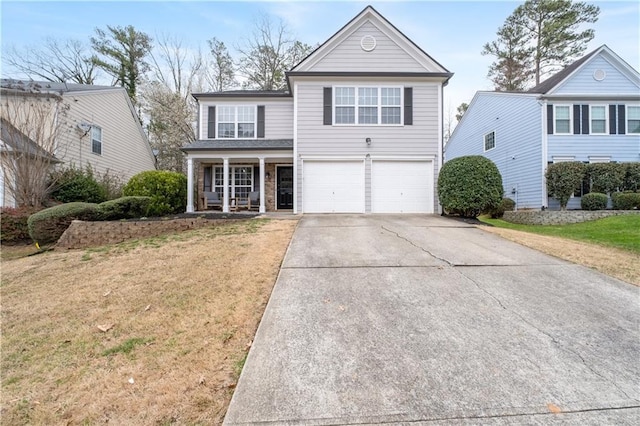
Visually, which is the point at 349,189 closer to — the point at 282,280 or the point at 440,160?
the point at 440,160

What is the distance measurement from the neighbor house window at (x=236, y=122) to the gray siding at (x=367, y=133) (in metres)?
2.66

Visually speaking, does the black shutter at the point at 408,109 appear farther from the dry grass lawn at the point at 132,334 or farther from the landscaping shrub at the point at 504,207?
the dry grass lawn at the point at 132,334

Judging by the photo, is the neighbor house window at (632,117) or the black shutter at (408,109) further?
the neighbor house window at (632,117)

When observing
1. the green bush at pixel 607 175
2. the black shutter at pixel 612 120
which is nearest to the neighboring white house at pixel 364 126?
the green bush at pixel 607 175

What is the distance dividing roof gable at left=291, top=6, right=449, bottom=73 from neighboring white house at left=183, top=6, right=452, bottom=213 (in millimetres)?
37

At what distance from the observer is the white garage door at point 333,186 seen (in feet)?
40.9

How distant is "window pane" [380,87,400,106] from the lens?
12.5 meters

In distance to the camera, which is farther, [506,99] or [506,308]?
[506,99]

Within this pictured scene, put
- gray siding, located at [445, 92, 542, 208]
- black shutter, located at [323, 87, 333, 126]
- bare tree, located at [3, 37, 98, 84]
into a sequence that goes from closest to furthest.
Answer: black shutter, located at [323, 87, 333, 126]
gray siding, located at [445, 92, 542, 208]
bare tree, located at [3, 37, 98, 84]

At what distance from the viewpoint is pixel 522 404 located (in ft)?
7.68

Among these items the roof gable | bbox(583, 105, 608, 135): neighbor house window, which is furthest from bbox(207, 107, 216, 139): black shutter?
bbox(583, 105, 608, 135): neighbor house window

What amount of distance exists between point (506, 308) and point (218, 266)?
4.31 metres

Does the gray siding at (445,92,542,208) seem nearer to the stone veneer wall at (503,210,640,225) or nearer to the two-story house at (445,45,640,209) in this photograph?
the two-story house at (445,45,640,209)

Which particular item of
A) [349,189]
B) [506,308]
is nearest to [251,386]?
[506,308]
